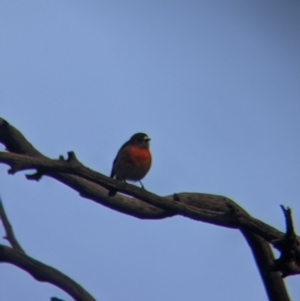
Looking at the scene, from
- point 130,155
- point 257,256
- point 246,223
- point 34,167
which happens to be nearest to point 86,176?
point 34,167

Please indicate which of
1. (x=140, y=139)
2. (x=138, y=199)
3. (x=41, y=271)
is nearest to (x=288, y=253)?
(x=138, y=199)

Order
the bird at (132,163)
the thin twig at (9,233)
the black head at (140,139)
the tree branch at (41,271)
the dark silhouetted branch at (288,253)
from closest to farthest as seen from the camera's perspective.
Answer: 1. the dark silhouetted branch at (288,253)
2. the tree branch at (41,271)
3. the thin twig at (9,233)
4. the bird at (132,163)
5. the black head at (140,139)

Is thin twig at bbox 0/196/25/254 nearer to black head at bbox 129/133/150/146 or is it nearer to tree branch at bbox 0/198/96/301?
tree branch at bbox 0/198/96/301

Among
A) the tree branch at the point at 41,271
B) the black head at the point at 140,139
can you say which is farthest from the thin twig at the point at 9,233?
the black head at the point at 140,139

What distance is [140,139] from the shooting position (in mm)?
10031

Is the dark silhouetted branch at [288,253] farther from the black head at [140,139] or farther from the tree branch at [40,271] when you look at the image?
the black head at [140,139]

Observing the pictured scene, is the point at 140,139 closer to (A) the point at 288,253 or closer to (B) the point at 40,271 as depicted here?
(B) the point at 40,271

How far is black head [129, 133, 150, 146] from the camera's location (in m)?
9.95

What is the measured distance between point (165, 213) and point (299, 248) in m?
1.20

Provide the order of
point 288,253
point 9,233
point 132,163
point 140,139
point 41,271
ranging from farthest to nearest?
point 140,139
point 132,163
point 9,233
point 41,271
point 288,253

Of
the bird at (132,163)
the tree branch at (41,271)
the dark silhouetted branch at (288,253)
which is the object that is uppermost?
the bird at (132,163)

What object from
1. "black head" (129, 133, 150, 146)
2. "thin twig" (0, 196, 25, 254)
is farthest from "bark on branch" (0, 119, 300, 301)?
"black head" (129, 133, 150, 146)

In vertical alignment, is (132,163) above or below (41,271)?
above

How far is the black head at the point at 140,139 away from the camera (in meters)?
9.95
